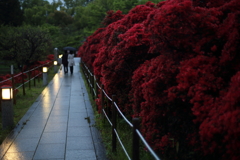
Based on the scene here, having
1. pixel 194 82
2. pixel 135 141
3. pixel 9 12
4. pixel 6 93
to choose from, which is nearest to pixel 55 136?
pixel 6 93

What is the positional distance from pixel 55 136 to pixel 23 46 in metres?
18.4

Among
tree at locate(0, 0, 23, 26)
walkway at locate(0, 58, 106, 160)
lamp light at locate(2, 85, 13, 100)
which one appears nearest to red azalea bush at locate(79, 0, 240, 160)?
walkway at locate(0, 58, 106, 160)

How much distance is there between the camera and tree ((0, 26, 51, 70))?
23.7 m

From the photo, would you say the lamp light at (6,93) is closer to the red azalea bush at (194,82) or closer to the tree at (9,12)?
the red azalea bush at (194,82)

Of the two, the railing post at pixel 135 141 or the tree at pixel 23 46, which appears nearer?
the railing post at pixel 135 141

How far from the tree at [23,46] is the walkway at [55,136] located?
13968 millimetres

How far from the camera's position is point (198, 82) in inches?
139

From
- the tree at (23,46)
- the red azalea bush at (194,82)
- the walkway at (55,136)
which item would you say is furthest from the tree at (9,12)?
the red azalea bush at (194,82)

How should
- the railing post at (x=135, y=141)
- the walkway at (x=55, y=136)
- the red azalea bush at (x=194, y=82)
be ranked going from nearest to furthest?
1. the red azalea bush at (x=194, y=82)
2. the railing post at (x=135, y=141)
3. the walkway at (x=55, y=136)

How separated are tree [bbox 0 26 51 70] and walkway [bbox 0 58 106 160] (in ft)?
45.8

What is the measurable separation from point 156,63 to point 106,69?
2.72 m

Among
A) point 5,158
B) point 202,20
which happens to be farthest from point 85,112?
point 202,20

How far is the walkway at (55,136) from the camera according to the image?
5602 mm

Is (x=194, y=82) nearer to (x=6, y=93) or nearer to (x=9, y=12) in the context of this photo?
(x=6, y=93)
